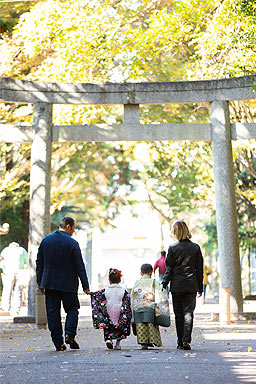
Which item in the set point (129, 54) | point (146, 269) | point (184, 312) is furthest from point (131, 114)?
point (184, 312)

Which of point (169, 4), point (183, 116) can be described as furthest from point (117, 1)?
point (183, 116)

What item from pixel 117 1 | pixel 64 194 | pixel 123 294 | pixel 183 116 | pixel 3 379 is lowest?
pixel 3 379

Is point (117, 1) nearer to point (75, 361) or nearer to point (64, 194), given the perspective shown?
point (64, 194)

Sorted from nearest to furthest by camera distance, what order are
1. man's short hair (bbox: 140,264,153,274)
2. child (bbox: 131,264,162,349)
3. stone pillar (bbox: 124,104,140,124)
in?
child (bbox: 131,264,162,349) < man's short hair (bbox: 140,264,153,274) < stone pillar (bbox: 124,104,140,124)

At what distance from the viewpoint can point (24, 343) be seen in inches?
342

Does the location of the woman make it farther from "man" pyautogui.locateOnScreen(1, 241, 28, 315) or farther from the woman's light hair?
"man" pyautogui.locateOnScreen(1, 241, 28, 315)

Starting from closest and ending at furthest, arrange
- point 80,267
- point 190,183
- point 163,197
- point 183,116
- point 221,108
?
point 80,267
point 221,108
point 183,116
point 190,183
point 163,197

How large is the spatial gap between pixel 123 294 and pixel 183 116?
42.3 ft

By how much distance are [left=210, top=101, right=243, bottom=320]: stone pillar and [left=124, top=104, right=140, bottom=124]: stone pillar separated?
65.0 inches

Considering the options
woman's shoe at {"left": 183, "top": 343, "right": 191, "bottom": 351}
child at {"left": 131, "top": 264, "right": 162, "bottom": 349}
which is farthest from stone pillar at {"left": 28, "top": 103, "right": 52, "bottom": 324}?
woman's shoe at {"left": 183, "top": 343, "right": 191, "bottom": 351}

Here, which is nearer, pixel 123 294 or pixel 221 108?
pixel 123 294

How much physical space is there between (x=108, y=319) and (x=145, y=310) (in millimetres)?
474

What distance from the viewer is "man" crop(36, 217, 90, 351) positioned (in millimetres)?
7188

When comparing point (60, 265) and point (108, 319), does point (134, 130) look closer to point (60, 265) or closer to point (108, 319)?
point (60, 265)
